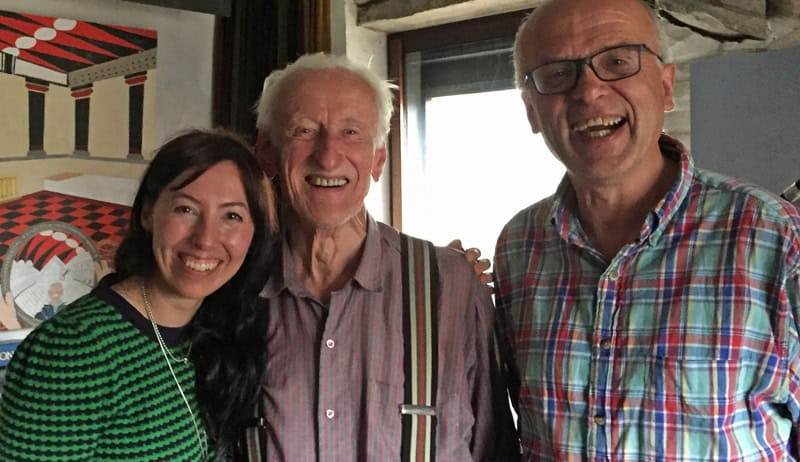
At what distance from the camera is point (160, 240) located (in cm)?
129

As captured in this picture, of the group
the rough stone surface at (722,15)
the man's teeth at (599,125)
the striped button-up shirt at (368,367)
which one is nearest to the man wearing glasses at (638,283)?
the man's teeth at (599,125)

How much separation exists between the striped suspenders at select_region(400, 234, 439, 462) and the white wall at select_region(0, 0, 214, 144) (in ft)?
6.03

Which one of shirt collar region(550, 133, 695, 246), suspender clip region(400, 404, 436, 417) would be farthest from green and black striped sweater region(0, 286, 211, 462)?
shirt collar region(550, 133, 695, 246)

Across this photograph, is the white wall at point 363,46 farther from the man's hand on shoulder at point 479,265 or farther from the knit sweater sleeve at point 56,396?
the knit sweater sleeve at point 56,396

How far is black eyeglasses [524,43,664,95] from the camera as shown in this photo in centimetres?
118

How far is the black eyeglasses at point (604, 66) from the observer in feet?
3.87

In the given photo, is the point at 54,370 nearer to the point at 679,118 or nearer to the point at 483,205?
the point at 679,118

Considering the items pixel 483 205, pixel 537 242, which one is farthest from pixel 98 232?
pixel 537 242

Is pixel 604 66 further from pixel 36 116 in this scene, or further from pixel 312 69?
pixel 36 116

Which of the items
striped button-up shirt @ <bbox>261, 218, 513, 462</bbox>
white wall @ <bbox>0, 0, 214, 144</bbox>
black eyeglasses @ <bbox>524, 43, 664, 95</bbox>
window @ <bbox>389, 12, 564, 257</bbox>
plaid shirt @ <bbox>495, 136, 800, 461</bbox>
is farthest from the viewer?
white wall @ <bbox>0, 0, 214, 144</bbox>

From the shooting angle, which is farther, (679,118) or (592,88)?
(679,118)

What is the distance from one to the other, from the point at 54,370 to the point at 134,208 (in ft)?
1.23

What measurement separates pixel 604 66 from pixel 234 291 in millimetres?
839

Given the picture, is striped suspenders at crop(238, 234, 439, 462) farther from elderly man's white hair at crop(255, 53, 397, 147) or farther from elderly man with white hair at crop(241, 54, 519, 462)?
elderly man's white hair at crop(255, 53, 397, 147)
